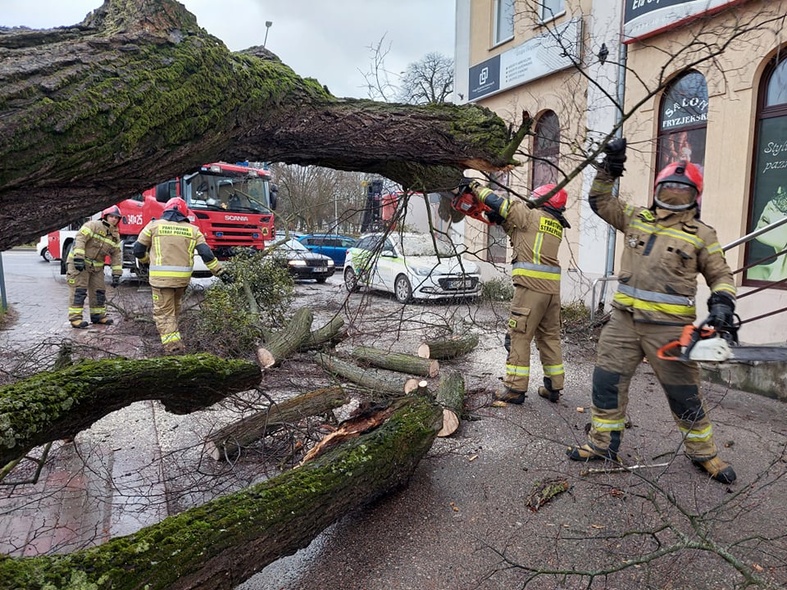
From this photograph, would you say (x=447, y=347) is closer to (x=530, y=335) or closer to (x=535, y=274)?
(x=530, y=335)

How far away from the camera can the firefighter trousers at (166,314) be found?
19.7 ft

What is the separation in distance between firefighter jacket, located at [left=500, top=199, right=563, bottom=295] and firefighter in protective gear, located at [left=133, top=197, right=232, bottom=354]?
3785 mm

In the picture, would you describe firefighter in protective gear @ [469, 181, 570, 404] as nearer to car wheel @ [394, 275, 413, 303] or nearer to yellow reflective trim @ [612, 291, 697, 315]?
yellow reflective trim @ [612, 291, 697, 315]

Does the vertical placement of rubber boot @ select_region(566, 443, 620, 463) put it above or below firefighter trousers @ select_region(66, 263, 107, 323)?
below

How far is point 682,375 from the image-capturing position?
307 centimetres

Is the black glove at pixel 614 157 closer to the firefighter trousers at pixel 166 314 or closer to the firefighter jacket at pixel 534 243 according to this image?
the firefighter jacket at pixel 534 243

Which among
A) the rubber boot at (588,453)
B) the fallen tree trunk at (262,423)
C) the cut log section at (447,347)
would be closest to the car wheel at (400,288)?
the cut log section at (447,347)

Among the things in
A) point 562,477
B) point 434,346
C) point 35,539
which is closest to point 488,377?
point 434,346

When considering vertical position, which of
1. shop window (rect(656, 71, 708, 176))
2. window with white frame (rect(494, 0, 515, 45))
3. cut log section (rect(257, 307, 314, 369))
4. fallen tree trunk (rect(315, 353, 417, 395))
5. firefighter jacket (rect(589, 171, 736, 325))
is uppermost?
window with white frame (rect(494, 0, 515, 45))

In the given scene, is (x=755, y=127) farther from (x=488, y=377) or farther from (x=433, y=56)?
(x=433, y=56)

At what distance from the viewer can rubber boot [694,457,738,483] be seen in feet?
10.1

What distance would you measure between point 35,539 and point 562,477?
287cm

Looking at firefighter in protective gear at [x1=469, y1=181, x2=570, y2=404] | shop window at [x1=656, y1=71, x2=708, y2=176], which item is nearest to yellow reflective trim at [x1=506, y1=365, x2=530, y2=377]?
firefighter in protective gear at [x1=469, y1=181, x2=570, y2=404]

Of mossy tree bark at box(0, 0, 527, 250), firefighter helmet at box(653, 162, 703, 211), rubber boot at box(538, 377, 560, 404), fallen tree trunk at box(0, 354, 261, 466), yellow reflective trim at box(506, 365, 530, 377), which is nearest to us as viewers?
mossy tree bark at box(0, 0, 527, 250)
